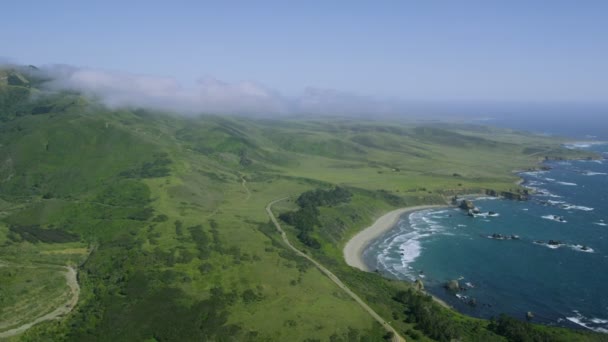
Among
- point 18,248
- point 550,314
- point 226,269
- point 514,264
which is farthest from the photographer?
point 514,264

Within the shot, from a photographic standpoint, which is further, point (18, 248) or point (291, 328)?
point (18, 248)

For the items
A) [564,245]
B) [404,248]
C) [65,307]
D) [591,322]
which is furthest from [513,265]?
[65,307]

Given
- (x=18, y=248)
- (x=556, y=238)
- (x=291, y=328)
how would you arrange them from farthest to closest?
(x=556, y=238), (x=18, y=248), (x=291, y=328)

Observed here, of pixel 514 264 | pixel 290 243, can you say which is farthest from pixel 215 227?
pixel 514 264

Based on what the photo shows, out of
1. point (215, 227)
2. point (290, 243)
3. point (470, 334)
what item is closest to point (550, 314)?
point (470, 334)

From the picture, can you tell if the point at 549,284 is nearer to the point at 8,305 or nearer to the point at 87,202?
the point at 8,305

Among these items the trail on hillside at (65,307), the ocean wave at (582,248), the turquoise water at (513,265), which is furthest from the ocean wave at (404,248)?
the trail on hillside at (65,307)

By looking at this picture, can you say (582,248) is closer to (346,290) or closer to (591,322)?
(591,322)
